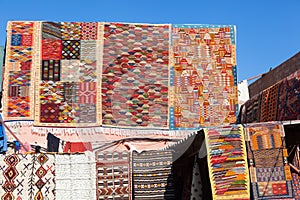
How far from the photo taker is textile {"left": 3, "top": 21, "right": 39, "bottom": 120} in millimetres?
9531

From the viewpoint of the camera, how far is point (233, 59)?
10227 mm

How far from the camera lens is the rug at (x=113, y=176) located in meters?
6.60

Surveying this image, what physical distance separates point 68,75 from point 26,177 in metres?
3.84

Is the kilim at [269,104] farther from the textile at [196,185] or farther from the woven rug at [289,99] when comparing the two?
the textile at [196,185]

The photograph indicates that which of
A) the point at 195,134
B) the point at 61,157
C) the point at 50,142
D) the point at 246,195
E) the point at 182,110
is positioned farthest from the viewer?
the point at 182,110

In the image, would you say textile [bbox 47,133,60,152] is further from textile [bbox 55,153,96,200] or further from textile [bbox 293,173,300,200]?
textile [bbox 293,173,300,200]

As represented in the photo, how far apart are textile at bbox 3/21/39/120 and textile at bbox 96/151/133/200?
10.8 ft

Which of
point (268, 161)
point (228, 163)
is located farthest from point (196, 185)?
point (268, 161)

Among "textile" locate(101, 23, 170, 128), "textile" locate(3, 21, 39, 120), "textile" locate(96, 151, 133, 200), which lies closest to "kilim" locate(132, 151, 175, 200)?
"textile" locate(96, 151, 133, 200)

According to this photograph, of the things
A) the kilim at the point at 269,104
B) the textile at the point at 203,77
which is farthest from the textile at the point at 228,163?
the textile at the point at 203,77

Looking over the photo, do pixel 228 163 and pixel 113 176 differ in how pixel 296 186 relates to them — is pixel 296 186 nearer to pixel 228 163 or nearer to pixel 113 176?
pixel 228 163

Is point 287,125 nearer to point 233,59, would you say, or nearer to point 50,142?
point 50,142

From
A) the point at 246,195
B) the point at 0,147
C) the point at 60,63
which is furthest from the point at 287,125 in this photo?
the point at 60,63

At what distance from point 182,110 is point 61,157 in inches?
153
